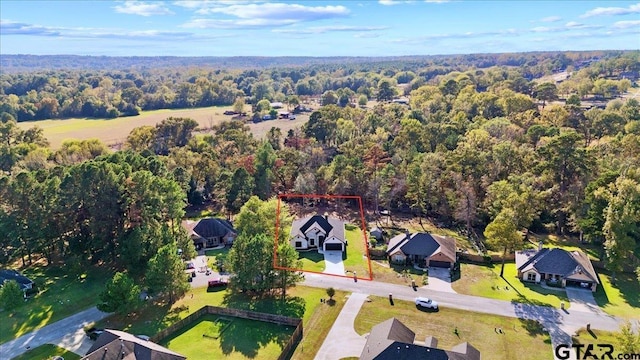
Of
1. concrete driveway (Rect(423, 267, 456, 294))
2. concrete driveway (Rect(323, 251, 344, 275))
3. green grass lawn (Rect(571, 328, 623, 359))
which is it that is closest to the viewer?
green grass lawn (Rect(571, 328, 623, 359))

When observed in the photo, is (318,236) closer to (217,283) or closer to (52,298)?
(217,283)

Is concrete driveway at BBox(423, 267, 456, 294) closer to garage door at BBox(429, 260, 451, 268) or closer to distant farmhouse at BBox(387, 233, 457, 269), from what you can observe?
garage door at BBox(429, 260, 451, 268)

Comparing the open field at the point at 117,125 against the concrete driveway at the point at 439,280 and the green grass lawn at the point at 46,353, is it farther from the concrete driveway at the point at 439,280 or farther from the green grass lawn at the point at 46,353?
the green grass lawn at the point at 46,353

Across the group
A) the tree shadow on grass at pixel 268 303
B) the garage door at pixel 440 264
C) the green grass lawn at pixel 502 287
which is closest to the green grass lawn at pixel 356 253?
the garage door at pixel 440 264

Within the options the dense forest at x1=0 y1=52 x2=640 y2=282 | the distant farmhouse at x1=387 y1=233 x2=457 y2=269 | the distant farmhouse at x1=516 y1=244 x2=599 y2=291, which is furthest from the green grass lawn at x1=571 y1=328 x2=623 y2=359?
the distant farmhouse at x1=387 y1=233 x2=457 y2=269

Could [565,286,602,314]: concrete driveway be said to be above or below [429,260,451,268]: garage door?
below

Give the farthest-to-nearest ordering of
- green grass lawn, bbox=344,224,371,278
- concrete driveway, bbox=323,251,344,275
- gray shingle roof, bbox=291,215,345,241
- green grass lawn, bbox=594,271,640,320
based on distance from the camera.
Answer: gray shingle roof, bbox=291,215,345,241, green grass lawn, bbox=344,224,371,278, concrete driveway, bbox=323,251,344,275, green grass lawn, bbox=594,271,640,320

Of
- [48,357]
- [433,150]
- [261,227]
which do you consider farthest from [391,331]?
[433,150]
